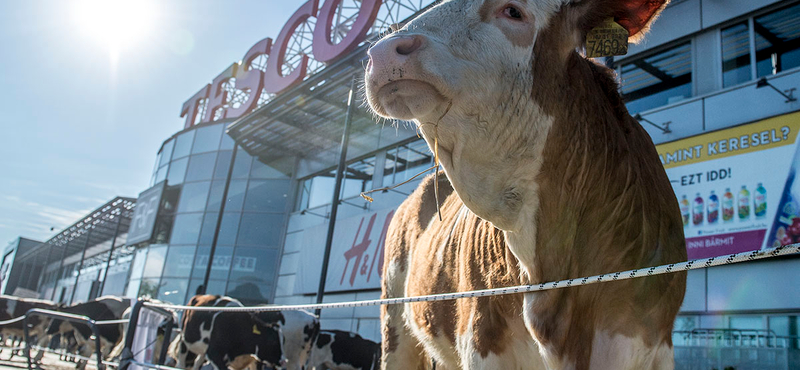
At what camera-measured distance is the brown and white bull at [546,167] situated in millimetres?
1839

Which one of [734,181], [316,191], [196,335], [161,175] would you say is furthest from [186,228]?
[734,181]

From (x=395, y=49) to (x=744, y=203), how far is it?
9380 mm

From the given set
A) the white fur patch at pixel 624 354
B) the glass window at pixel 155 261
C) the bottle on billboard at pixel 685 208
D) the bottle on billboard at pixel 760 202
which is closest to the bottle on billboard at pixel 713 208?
the bottle on billboard at pixel 685 208

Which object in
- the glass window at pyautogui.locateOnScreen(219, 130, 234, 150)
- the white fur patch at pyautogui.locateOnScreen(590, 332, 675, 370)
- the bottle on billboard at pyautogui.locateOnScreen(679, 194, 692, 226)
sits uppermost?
the glass window at pyautogui.locateOnScreen(219, 130, 234, 150)

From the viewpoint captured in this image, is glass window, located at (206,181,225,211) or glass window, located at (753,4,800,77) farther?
glass window, located at (206,181,225,211)

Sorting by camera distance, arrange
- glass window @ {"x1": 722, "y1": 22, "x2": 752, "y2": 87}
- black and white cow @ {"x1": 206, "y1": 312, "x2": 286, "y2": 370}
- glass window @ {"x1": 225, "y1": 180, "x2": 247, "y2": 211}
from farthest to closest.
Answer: glass window @ {"x1": 225, "y1": 180, "x2": 247, "y2": 211} < glass window @ {"x1": 722, "y1": 22, "x2": 752, "y2": 87} < black and white cow @ {"x1": 206, "y1": 312, "x2": 286, "y2": 370}

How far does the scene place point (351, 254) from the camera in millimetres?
17859

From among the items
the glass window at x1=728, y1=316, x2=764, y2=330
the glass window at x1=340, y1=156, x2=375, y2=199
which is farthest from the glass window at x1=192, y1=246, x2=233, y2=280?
the glass window at x1=728, y1=316, x2=764, y2=330

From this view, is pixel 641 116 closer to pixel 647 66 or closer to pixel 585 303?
pixel 647 66

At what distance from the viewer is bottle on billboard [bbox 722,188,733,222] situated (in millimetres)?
9445

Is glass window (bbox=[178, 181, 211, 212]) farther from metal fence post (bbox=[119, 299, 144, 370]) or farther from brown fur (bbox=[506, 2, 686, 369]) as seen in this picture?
brown fur (bbox=[506, 2, 686, 369])

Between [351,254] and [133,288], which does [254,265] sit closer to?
[351,254]

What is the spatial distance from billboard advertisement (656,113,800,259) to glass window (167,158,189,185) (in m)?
24.4

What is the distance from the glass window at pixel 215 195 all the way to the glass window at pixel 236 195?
47 centimetres
